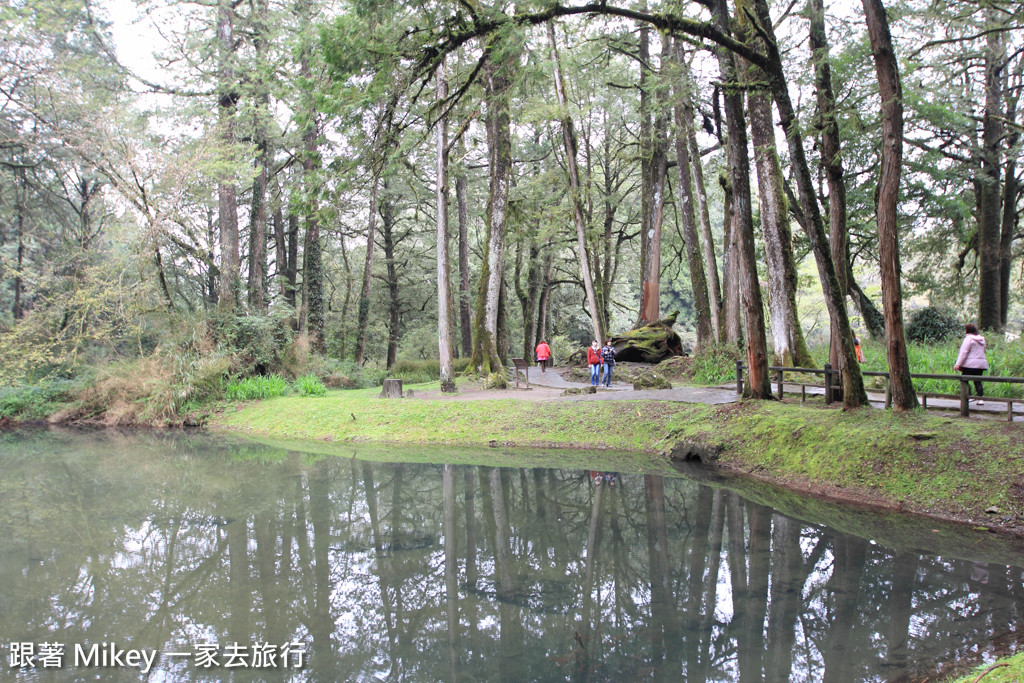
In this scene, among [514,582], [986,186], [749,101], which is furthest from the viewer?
[986,186]

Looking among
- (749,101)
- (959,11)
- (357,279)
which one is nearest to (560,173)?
(749,101)

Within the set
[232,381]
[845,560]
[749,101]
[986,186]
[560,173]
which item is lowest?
[845,560]

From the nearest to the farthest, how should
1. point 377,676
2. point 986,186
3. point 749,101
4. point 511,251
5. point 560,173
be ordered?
point 377,676 → point 749,101 → point 986,186 → point 560,173 → point 511,251

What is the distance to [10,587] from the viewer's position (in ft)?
17.8

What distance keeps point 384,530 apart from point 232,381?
13244mm

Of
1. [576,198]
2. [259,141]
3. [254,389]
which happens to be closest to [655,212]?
[576,198]

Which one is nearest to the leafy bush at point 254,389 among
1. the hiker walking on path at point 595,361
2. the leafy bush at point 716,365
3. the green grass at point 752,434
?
the green grass at point 752,434

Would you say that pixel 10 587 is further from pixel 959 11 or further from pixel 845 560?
pixel 959 11

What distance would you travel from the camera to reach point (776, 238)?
38.4 ft

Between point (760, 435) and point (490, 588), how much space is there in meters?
6.44

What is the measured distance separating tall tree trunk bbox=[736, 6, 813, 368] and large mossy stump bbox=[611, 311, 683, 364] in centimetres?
731

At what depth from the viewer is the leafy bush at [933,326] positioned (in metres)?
17.2

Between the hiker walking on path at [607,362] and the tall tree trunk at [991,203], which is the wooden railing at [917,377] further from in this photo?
the tall tree trunk at [991,203]

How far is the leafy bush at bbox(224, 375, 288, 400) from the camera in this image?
57.8 ft
